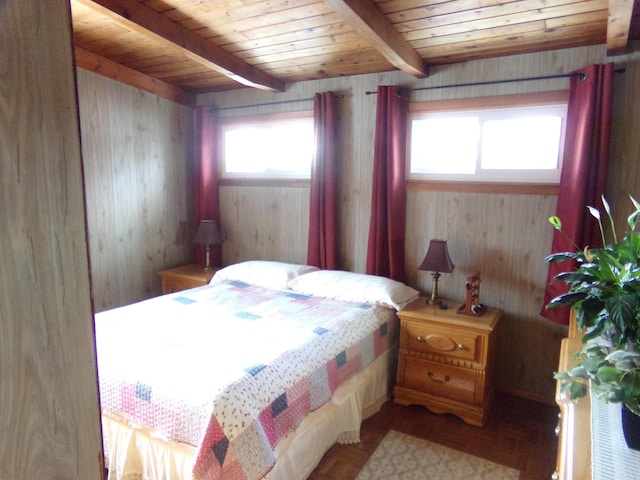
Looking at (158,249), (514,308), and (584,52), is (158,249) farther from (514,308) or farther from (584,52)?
(584,52)

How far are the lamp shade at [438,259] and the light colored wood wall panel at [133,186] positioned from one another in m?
2.51

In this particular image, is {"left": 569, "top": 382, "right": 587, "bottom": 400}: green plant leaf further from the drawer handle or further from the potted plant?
the drawer handle

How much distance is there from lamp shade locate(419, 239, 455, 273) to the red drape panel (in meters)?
2.16

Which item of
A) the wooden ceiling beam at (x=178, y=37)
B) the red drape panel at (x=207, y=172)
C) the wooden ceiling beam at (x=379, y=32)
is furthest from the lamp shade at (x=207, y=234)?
the wooden ceiling beam at (x=379, y=32)

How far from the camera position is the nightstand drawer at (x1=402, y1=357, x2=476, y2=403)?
8.14ft

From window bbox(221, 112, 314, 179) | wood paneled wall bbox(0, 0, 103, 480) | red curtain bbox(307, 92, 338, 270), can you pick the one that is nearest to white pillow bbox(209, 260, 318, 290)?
red curtain bbox(307, 92, 338, 270)

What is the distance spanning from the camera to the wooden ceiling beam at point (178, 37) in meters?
2.30

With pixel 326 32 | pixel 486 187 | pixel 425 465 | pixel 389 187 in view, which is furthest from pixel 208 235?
pixel 425 465

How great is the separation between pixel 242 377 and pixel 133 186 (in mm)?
2578

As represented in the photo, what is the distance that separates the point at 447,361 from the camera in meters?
2.53

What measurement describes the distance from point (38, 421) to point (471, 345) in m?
2.32

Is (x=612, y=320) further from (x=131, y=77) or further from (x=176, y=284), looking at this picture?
(x=131, y=77)

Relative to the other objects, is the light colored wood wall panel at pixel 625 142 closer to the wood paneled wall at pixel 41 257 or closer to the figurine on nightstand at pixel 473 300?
the figurine on nightstand at pixel 473 300

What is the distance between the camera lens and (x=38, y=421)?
563mm
